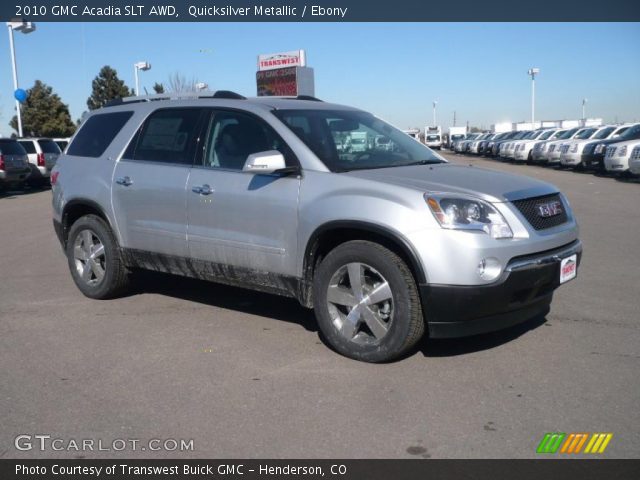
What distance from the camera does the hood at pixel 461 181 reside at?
4520 mm

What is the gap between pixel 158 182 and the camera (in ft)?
19.1

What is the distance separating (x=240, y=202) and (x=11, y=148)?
17.5m

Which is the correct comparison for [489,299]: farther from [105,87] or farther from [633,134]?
[105,87]

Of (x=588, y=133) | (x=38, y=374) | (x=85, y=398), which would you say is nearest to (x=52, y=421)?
(x=85, y=398)

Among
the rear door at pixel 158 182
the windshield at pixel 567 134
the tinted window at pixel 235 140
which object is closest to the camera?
the tinted window at pixel 235 140

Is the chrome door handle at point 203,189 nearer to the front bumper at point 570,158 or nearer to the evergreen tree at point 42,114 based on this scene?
the front bumper at point 570,158

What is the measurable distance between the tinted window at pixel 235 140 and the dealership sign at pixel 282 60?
23053mm

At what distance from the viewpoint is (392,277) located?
14.7 feet

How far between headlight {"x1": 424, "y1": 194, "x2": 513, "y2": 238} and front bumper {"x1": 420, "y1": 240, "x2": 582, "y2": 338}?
0.24m

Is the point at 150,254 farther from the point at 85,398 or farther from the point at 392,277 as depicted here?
the point at 392,277

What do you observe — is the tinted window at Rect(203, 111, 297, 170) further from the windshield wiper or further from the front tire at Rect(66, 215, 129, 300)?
the front tire at Rect(66, 215, 129, 300)

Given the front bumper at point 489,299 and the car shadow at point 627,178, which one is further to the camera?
the car shadow at point 627,178
